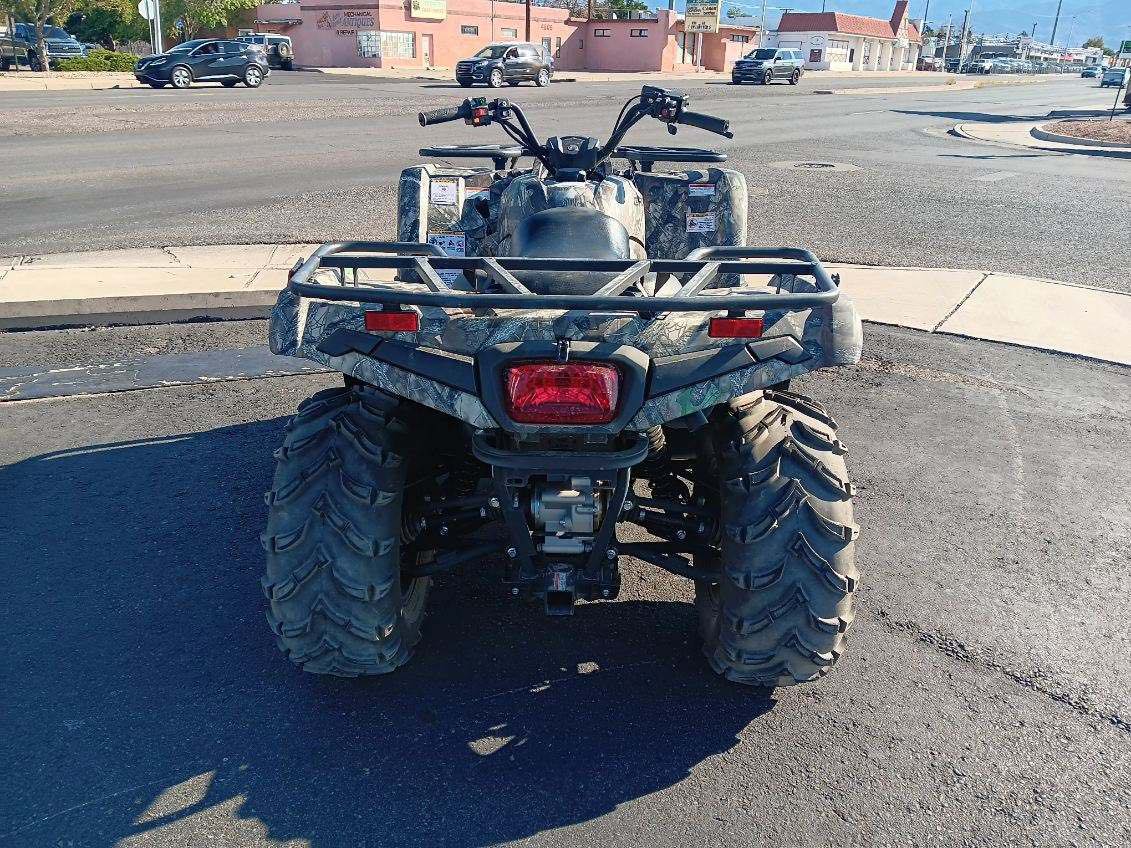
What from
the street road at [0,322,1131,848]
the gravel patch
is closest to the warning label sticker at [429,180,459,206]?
the street road at [0,322,1131,848]

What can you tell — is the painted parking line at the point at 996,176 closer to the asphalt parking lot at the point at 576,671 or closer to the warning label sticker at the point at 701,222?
the asphalt parking lot at the point at 576,671

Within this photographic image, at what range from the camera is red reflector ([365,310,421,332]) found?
8.77ft

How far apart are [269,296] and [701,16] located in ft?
210

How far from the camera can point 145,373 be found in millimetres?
6617

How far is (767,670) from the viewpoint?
3.10 meters

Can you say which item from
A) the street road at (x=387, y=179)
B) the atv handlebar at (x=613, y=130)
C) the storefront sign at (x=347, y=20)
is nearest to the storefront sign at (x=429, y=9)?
the storefront sign at (x=347, y=20)

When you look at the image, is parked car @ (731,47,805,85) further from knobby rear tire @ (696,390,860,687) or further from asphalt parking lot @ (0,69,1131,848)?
knobby rear tire @ (696,390,860,687)

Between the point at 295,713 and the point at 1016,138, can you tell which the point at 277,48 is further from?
the point at 295,713

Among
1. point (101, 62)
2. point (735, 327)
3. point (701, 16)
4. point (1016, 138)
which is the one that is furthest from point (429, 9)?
point (735, 327)

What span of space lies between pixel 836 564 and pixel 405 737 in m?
1.52

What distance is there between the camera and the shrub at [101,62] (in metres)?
37.0

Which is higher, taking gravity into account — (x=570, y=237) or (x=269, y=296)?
(x=570, y=237)

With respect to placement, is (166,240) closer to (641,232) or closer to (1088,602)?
(641,232)

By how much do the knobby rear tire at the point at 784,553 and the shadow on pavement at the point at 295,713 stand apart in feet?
1.14
